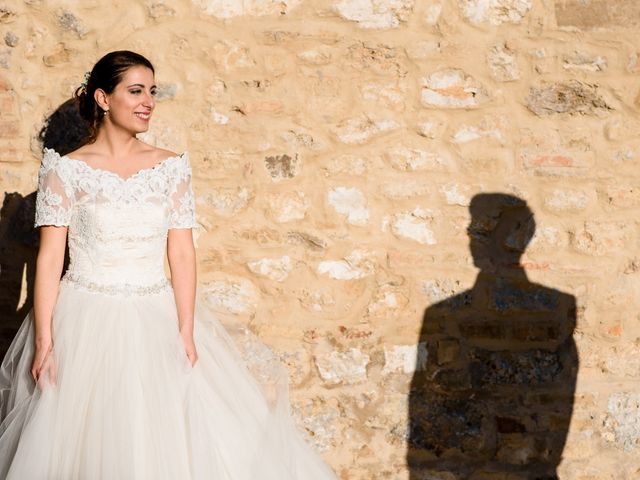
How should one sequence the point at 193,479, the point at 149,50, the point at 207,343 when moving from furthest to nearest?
the point at 149,50 → the point at 207,343 → the point at 193,479

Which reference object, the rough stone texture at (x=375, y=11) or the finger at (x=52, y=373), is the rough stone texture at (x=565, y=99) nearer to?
the rough stone texture at (x=375, y=11)

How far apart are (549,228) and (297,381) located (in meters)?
1.35

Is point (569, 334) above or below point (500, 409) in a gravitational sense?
above

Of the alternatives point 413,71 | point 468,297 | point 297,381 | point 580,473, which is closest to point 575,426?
point 580,473

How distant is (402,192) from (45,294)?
64.9 inches

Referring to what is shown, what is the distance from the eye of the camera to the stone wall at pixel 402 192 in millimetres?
4227

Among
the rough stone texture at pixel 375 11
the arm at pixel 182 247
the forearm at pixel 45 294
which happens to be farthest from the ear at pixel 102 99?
the rough stone texture at pixel 375 11

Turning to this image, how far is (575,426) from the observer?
172 inches

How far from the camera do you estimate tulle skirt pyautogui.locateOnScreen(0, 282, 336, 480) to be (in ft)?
10.7

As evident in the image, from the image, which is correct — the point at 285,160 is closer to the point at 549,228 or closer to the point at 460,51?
the point at 460,51

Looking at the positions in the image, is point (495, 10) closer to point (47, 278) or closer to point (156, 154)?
point (156, 154)

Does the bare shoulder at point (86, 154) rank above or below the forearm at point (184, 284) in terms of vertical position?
above

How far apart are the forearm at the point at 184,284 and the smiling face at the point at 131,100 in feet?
1.72

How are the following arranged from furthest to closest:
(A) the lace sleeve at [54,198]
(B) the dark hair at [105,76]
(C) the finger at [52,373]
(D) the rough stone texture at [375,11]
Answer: (D) the rough stone texture at [375,11] < (B) the dark hair at [105,76] < (A) the lace sleeve at [54,198] < (C) the finger at [52,373]
